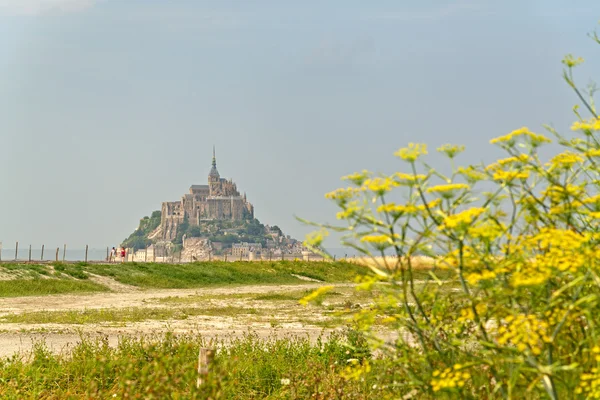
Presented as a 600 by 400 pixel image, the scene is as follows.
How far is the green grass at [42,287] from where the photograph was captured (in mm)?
37312

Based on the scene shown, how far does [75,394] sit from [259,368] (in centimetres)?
249

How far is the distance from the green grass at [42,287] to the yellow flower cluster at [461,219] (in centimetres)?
3424

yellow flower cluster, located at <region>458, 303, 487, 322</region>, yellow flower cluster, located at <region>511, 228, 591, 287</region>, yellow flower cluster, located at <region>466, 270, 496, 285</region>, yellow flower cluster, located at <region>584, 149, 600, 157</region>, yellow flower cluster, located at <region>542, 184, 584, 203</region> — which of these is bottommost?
yellow flower cluster, located at <region>458, 303, 487, 322</region>

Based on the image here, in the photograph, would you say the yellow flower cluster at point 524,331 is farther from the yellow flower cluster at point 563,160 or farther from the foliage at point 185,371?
the foliage at point 185,371

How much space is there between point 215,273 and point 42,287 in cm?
1684

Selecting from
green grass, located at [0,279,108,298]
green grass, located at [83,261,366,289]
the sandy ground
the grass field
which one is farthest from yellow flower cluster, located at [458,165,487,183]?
green grass, located at [83,261,366,289]

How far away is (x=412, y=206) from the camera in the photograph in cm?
492

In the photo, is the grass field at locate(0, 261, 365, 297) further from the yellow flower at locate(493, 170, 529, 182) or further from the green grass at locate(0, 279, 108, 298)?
the yellow flower at locate(493, 170, 529, 182)

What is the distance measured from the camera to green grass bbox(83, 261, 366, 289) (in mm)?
47781

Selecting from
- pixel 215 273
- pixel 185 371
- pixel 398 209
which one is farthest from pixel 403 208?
pixel 215 273

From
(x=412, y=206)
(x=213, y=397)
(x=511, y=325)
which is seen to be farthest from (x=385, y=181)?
(x=213, y=397)

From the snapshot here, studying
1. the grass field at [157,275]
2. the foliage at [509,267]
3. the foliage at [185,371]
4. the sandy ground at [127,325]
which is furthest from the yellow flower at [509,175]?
the grass field at [157,275]

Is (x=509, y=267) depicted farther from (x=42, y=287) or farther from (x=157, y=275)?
(x=157, y=275)

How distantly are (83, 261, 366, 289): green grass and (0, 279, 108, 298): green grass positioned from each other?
13.2 feet
